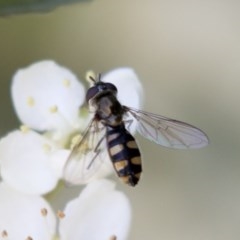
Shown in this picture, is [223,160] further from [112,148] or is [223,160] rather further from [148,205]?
[112,148]

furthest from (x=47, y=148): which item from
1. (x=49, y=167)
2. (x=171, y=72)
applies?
(x=171, y=72)

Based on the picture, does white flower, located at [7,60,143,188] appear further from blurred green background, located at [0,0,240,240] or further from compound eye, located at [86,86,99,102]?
blurred green background, located at [0,0,240,240]

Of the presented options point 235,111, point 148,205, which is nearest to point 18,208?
point 148,205

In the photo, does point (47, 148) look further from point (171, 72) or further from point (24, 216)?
point (171, 72)

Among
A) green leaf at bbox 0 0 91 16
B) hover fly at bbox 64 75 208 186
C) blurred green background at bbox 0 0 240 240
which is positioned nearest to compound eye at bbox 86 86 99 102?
hover fly at bbox 64 75 208 186

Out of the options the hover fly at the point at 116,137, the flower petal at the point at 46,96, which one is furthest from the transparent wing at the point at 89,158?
the flower petal at the point at 46,96

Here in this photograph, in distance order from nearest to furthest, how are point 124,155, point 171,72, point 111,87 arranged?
1. point 124,155
2. point 111,87
3. point 171,72
